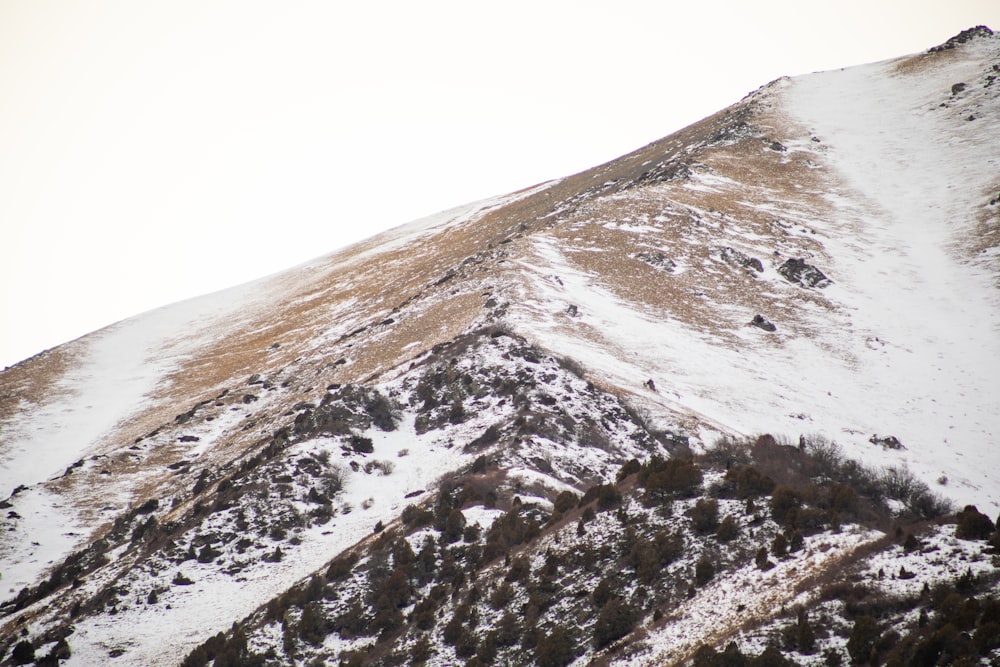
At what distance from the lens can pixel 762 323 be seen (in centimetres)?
4400

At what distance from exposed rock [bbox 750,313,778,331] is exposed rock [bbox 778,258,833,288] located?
7059 mm

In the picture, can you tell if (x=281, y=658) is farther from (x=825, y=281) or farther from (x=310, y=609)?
(x=825, y=281)

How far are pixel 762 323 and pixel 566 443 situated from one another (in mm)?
21356

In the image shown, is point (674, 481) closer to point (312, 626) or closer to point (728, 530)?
point (728, 530)

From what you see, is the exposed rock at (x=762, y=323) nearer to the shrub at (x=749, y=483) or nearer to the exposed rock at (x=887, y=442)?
the exposed rock at (x=887, y=442)

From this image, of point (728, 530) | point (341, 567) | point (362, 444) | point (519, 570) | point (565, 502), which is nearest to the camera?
point (728, 530)

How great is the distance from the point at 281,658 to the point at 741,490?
12817mm

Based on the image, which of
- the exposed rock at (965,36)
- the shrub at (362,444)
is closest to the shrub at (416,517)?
the shrub at (362,444)

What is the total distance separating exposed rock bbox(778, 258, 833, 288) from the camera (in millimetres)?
49688

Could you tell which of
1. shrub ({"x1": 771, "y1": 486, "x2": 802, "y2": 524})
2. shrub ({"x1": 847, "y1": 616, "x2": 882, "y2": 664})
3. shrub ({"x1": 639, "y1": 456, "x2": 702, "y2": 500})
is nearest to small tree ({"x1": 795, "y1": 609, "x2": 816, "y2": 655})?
shrub ({"x1": 847, "y1": 616, "x2": 882, "y2": 664})

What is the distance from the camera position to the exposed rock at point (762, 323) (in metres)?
43.7

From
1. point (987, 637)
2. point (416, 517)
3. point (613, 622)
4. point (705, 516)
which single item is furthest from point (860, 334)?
point (987, 637)

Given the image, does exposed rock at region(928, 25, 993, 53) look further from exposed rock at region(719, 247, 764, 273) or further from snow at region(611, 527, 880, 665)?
snow at region(611, 527, 880, 665)

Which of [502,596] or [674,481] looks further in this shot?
[674,481]
